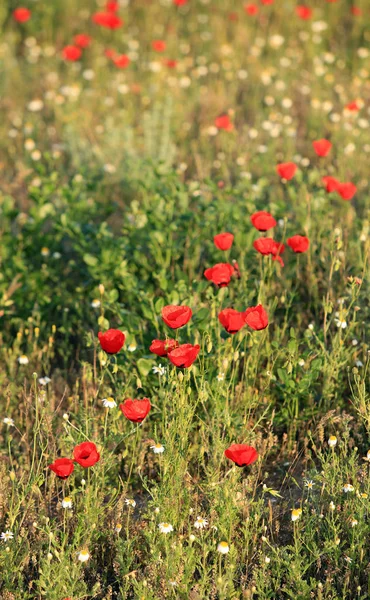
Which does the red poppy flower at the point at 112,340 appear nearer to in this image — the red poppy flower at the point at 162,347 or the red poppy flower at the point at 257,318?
the red poppy flower at the point at 162,347

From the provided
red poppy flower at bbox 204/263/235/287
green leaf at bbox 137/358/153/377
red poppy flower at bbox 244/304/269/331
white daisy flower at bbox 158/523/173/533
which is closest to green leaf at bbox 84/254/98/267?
green leaf at bbox 137/358/153/377

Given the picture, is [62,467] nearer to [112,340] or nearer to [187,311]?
[112,340]

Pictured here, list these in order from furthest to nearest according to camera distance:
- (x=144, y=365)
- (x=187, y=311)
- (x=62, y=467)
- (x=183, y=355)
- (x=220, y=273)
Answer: (x=144, y=365) → (x=220, y=273) → (x=187, y=311) → (x=183, y=355) → (x=62, y=467)

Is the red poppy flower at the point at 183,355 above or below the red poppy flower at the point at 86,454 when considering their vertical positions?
above

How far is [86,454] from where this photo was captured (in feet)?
9.37

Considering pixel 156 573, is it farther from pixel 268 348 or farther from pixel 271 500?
pixel 268 348

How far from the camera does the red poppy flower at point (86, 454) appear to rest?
2.83 meters

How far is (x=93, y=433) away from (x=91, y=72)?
14.1 feet

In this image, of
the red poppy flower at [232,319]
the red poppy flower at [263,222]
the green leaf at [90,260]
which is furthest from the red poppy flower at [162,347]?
the green leaf at [90,260]

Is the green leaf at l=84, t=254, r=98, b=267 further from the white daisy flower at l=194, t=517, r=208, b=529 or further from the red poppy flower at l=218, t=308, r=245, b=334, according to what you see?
the white daisy flower at l=194, t=517, r=208, b=529

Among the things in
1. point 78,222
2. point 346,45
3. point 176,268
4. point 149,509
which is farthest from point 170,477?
point 346,45

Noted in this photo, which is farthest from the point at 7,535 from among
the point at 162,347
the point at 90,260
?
the point at 90,260

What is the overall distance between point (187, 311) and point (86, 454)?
2.00 feet

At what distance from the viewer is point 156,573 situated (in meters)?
2.94
